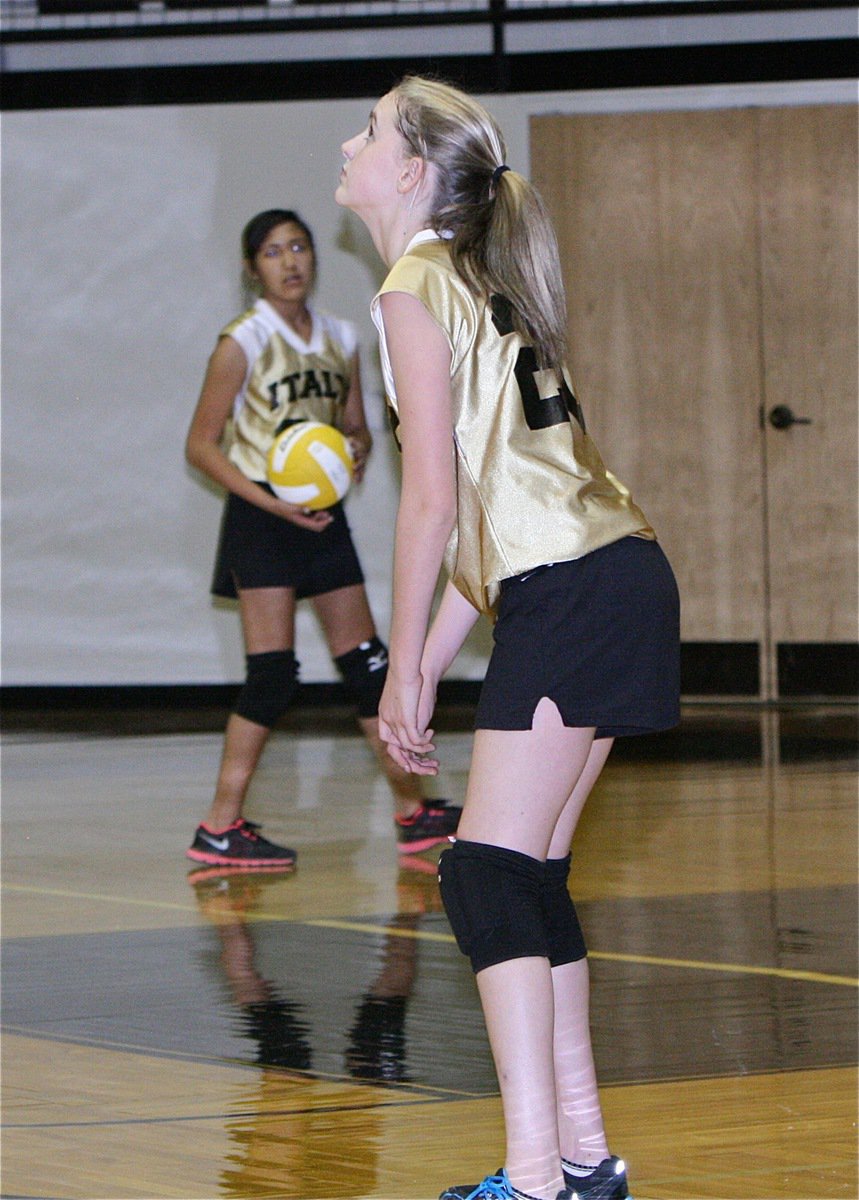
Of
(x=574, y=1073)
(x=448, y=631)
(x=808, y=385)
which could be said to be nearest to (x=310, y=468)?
(x=448, y=631)

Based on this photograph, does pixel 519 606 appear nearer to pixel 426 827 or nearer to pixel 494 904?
pixel 494 904

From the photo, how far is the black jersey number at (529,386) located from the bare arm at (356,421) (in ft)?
10.1

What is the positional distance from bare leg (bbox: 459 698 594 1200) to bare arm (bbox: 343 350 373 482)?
319cm

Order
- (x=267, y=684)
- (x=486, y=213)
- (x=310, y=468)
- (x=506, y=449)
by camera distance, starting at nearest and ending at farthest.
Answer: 1. (x=506, y=449)
2. (x=486, y=213)
3. (x=310, y=468)
4. (x=267, y=684)

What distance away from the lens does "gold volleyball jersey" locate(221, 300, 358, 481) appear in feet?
17.6

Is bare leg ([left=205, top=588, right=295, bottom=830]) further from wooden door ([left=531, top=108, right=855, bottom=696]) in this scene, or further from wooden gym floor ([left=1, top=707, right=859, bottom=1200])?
wooden door ([left=531, top=108, right=855, bottom=696])

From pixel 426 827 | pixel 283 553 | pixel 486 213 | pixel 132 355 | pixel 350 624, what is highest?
pixel 132 355

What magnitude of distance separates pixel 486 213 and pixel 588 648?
595 millimetres

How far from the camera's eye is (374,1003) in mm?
3637

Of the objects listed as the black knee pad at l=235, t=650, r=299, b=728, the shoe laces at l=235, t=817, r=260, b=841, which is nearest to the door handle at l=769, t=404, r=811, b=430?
the black knee pad at l=235, t=650, r=299, b=728

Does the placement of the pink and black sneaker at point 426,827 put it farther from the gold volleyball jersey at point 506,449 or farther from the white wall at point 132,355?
the white wall at point 132,355

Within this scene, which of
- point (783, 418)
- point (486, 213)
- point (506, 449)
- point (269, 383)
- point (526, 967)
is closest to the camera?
point (526, 967)

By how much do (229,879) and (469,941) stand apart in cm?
291

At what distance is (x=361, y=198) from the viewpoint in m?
2.57
